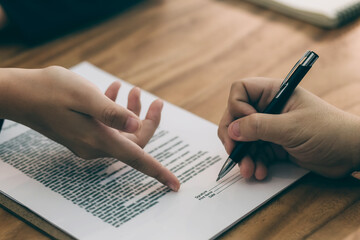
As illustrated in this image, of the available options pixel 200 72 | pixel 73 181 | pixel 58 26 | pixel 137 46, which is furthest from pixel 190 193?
pixel 58 26

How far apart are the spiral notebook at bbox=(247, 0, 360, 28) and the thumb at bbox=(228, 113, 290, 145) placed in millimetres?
460

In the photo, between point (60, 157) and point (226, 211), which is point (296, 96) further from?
point (60, 157)

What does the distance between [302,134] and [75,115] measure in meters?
0.30

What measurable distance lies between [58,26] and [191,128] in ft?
1.40

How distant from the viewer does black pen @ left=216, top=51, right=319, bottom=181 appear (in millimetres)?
702

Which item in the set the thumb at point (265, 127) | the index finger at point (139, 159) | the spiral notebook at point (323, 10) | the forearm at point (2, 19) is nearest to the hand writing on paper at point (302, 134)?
the thumb at point (265, 127)

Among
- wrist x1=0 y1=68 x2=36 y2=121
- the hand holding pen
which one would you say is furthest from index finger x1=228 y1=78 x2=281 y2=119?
wrist x1=0 y1=68 x2=36 y2=121

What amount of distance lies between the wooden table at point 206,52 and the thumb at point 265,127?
0.26 feet

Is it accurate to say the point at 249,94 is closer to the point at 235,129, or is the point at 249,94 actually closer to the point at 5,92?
the point at 235,129

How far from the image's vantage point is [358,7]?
3.56 feet

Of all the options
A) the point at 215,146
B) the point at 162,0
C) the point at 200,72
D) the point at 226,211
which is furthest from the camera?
the point at 162,0

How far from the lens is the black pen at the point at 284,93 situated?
702 mm

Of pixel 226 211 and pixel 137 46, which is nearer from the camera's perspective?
pixel 226 211

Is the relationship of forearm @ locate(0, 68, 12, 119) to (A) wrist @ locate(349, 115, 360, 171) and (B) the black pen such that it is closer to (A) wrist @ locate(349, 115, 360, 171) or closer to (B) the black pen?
(B) the black pen
